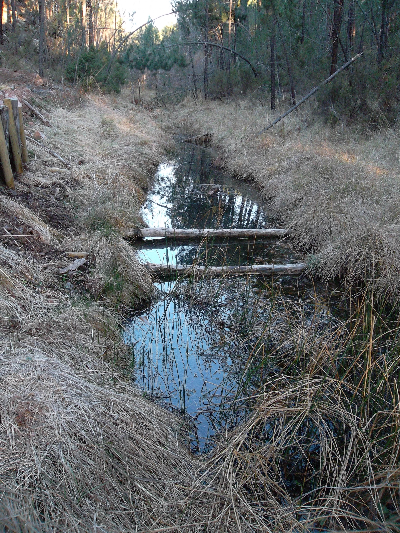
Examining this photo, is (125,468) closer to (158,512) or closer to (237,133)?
(158,512)

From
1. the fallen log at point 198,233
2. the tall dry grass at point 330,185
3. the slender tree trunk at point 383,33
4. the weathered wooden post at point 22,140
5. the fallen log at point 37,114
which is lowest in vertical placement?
the fallen log at point 198,233

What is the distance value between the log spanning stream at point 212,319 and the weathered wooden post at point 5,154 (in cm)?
210

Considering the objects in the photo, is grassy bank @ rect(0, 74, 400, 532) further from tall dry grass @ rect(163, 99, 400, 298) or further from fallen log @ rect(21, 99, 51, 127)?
fallen log @ rect(21, 99, 51, 127)

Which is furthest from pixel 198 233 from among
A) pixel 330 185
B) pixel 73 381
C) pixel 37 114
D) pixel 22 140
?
pixel 37 114

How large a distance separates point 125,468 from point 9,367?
3.61 ft

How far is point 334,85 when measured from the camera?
42.8 feet

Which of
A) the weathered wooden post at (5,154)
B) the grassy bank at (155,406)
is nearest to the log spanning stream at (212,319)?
the grassy bank at (155,406)

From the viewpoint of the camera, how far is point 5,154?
252 inches

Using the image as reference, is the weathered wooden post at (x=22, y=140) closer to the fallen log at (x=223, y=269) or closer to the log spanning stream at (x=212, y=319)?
the log spanning stream at (x=212, y=319)

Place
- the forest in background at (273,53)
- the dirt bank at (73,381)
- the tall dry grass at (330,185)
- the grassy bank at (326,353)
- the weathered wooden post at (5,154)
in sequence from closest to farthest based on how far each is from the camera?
the dirt bank at (73,381)
the grassy bank at (326,353)
the tall dry grass at (330,185)
the weathered wooden post at (5,154)
the forest in background at (273,53)

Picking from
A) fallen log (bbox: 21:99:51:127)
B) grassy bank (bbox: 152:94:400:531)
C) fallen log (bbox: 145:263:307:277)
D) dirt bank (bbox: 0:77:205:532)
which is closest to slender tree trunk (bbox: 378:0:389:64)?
grassy bank (bbox: 152:94:400:531)

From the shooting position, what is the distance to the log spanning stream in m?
3.94

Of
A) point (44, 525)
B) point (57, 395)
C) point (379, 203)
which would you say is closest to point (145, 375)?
point (57, 395)

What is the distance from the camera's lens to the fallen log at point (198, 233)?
23.6 ft
